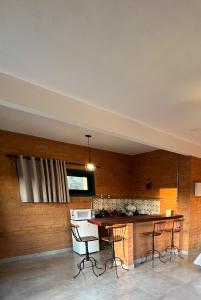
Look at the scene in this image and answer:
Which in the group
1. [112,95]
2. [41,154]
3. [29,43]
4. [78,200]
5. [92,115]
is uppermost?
[29,43]

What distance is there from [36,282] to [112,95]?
10.4 ft

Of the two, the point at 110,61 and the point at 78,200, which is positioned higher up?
the point at 110,61

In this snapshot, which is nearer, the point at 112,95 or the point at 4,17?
the point at 4,17

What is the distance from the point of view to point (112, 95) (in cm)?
234

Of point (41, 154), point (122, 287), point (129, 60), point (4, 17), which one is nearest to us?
point (4, 17)

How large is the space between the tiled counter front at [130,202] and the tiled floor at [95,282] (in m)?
1.61

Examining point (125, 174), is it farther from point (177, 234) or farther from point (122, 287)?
point (122, 287)

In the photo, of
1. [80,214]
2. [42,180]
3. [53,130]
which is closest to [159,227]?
[80,214]

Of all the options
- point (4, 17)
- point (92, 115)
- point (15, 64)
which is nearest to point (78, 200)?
point (92, 115)

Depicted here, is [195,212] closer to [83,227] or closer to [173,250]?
[173,250]

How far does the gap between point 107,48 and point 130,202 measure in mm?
5225

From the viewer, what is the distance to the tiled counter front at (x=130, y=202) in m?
5.37

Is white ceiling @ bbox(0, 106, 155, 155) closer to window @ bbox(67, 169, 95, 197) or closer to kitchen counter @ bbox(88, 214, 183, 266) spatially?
window @ bbox(67, 169, 95, 197)

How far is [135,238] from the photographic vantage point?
4004mm
